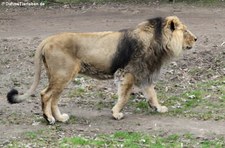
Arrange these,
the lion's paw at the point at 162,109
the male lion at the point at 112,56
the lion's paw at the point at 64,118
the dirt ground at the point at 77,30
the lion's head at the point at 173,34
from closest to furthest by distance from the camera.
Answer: the dirt ground at the point at 77,30 → the male lion at the point at 112,56 → the lion's paw at the point at 64,118 → the lion's head at the point at 173,34 → the lion's paw at the point at 162,109

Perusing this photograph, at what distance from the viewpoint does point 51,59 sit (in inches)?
324

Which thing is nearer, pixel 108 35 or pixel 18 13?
pixel 108 35

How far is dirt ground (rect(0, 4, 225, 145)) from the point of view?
26.7ft

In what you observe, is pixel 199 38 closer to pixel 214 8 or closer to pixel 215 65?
pixel 215 65

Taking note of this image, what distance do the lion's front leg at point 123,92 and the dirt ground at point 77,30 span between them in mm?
135

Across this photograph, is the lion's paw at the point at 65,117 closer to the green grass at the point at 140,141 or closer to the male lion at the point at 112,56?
the male lion at the point at 112,56

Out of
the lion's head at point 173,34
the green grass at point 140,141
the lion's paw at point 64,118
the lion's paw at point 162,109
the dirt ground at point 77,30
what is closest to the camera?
the green grass at point 140,141

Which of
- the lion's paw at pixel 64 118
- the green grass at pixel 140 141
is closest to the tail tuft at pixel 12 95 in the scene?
the lion's paw at pixel 64 118

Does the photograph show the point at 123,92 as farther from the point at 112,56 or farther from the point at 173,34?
the point at 173,34

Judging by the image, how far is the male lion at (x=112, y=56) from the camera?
27.1 ft

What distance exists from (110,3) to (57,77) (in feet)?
35.5

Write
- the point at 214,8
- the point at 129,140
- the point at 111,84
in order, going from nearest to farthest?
the point at 129,140 → the point at 111,84 → the point at 214,8

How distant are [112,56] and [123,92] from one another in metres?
0.55

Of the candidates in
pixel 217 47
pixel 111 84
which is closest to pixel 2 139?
pixel 111 84
